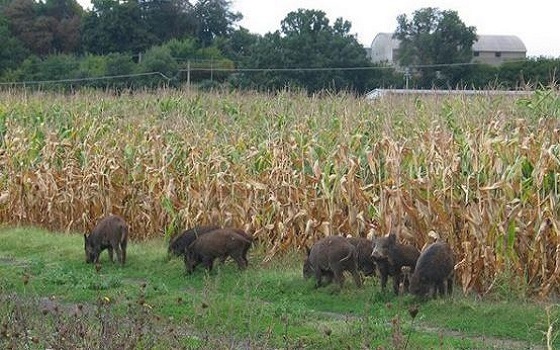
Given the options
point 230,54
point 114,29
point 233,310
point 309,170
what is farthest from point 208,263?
point 114,29

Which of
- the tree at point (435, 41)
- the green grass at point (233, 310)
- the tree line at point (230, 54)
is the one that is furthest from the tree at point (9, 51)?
the green grass at point (233, 310)

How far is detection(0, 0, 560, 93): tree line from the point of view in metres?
33.9

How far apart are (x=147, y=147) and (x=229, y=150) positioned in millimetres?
2059

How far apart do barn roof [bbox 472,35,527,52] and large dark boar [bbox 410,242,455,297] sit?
135 ft

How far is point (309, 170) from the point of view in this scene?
1347 centimetres

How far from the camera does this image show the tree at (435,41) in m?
35.2

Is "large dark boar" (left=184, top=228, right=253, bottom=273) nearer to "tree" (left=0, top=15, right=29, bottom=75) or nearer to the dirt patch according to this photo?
the dirt patch

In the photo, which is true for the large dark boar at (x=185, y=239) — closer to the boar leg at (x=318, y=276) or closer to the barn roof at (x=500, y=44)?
the boar leg at (x=318, y=276)

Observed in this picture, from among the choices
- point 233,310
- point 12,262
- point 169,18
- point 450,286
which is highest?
point 169,18

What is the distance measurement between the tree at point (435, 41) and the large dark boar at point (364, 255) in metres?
23.4

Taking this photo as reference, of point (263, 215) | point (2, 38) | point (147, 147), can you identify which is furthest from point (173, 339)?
point (2, 38)

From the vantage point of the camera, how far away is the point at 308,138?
1440 centimetres

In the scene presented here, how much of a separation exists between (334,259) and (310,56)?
2595 cm

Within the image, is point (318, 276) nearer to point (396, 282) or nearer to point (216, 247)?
point (396, 282)
